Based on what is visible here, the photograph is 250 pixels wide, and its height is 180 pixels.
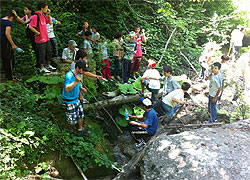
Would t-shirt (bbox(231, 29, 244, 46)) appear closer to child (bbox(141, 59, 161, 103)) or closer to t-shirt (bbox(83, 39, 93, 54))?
child (bbox(141, 59, 161, 103))

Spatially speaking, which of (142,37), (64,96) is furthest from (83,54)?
(142,37)

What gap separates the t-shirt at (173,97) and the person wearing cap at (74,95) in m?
2.14

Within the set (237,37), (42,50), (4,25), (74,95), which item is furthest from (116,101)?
(237,37)

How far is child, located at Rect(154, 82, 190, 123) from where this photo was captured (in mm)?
5711

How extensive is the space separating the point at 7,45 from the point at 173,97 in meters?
4.43

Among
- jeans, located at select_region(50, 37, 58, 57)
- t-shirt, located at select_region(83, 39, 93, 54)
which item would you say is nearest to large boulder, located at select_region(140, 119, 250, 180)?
t-shirt, located at select_region(83, 39, 93, 54)

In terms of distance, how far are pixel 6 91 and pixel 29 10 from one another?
8.64ft

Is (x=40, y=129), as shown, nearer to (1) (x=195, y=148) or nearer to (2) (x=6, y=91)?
(2) (x=6, y=91)

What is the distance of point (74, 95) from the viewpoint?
15.5ft

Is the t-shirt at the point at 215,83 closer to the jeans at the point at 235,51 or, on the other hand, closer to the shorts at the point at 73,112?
the shorts at the point at 73,112

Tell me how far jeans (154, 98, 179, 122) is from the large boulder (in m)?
1.30

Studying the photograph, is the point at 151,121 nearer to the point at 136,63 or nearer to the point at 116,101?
the point at 116,101

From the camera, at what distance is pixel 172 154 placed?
417 cm

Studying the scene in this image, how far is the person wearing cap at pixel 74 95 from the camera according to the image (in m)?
4.44
